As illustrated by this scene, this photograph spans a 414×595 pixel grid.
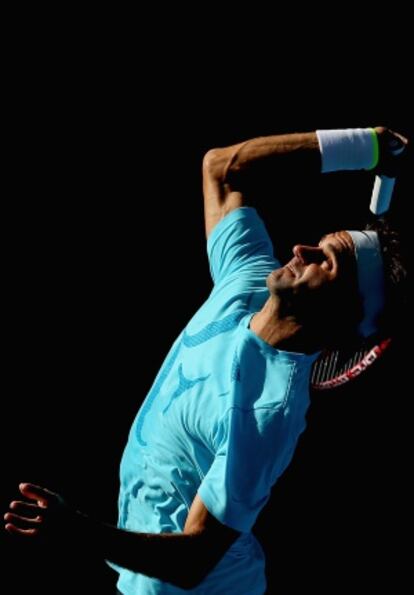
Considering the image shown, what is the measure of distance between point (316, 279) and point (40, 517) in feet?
3.18

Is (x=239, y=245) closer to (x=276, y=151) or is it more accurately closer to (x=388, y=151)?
(x=276, y=151)

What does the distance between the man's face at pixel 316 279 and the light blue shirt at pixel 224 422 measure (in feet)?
0.46

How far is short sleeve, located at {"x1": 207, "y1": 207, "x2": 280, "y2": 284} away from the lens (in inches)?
113

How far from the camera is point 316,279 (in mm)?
2557

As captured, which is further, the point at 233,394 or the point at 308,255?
the point at 308,255

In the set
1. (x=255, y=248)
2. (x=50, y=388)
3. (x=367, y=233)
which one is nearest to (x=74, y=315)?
(x=50, y=388)

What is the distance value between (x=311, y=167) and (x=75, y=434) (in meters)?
1.92

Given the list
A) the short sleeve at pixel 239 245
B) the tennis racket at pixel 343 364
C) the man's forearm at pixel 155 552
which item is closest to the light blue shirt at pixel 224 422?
the short sleeve at pixel 239 245

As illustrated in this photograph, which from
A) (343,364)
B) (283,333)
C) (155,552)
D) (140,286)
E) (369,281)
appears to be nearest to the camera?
(155,552)

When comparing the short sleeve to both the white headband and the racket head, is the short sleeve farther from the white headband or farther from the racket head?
the racket head

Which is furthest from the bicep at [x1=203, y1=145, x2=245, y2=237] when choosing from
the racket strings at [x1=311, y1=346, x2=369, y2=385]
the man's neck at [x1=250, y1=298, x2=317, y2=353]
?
the racket strings at [x1=311, y1=346, x2=369, y2=385]

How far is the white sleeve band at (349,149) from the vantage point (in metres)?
2.89

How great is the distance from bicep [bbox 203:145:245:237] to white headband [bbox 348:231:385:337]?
1.54ft

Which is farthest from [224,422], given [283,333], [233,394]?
[283,333]
